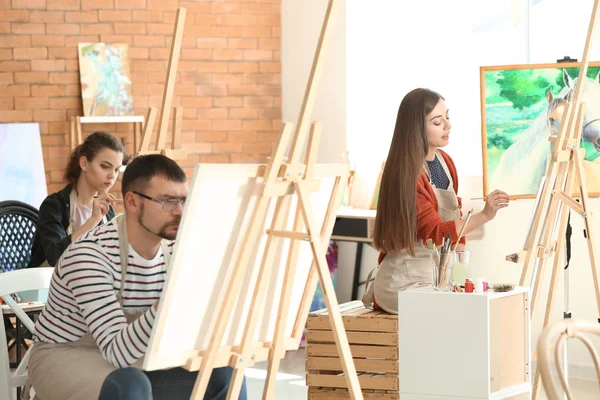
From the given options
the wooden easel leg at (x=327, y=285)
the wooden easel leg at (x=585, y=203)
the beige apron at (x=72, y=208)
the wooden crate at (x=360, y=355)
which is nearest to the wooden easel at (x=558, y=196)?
the wooden easel leg at (x=585, y=203)

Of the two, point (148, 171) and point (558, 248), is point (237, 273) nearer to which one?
point (148, 171)

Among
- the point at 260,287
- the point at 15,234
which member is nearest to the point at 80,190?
the point at 15,234

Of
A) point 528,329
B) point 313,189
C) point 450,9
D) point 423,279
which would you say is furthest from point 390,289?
point 450,9

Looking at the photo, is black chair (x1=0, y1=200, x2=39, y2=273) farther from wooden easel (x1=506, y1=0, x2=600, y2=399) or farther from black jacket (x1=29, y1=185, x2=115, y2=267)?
wooden easel (x1=506, y1=0, x2=600, y2=399)

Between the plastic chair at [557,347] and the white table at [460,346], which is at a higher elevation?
the plastic chair at [557,347]

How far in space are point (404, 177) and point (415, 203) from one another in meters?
0.10

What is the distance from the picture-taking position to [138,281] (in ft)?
8.51

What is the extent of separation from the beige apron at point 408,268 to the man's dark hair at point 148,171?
4.24 feet

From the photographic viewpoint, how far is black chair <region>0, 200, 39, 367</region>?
16.5 feet

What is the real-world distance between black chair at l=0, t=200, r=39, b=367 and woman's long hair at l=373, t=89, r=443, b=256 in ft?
7.40

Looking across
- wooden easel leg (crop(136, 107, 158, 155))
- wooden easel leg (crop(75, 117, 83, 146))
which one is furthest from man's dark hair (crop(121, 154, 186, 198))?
wooden easel leg (crop(75, 117, 83, 146))

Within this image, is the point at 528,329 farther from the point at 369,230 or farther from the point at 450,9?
the point at 450,9

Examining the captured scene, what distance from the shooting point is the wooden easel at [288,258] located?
93.2 inches

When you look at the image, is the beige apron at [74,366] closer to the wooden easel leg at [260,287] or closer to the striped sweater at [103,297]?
the striped sweater at [103,297]
